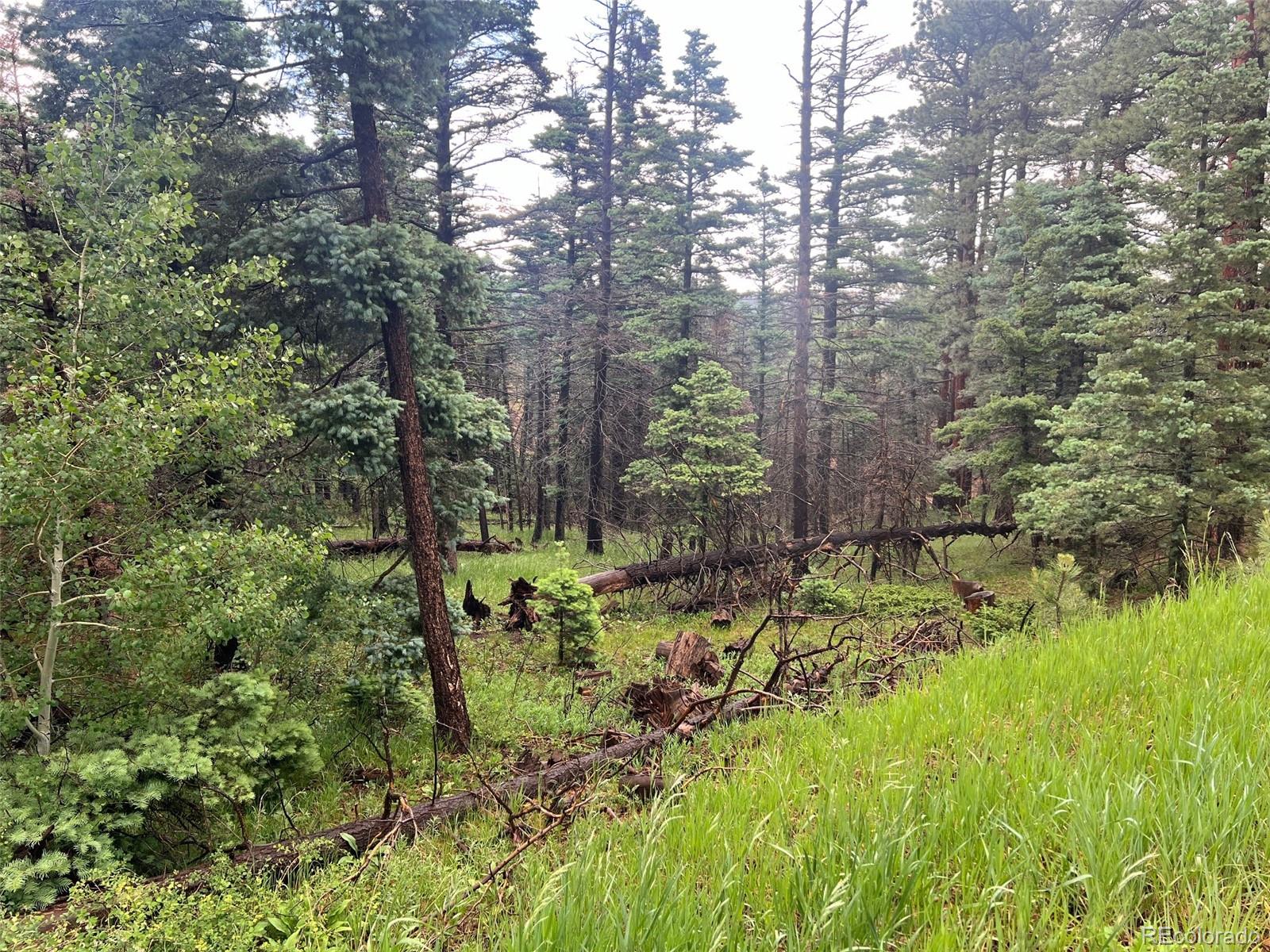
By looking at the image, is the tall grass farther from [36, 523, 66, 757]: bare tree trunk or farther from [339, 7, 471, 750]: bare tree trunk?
[339, 7, 471, 750]: bare tree trunk

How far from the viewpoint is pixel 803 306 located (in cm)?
1750

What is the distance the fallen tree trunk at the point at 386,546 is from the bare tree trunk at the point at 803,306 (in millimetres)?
9356

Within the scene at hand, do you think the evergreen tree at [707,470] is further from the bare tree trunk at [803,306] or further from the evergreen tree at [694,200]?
the evergreen tree at [694,200]

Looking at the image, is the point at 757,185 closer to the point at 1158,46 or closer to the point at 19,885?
the point at 1158,46

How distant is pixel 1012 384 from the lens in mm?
15305

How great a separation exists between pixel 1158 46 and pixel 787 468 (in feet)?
43.5

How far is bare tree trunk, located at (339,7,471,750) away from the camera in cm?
669

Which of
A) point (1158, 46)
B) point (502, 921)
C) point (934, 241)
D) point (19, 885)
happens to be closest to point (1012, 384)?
point (1158, 46)

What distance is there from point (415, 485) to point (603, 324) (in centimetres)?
1328

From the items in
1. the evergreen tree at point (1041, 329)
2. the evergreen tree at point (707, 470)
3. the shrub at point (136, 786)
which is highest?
the evergreen tree at point (1041, 329)

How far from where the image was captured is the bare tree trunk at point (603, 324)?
18.7 metres

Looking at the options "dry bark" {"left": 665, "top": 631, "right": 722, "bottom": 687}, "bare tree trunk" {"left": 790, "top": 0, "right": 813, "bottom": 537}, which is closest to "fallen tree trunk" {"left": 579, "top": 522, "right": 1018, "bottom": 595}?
"bare tree trunk" {"left": 790, "top": 0, "right": 813, "bottom": 537}

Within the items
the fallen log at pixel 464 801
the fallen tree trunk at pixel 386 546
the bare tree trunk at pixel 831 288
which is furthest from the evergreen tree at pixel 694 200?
the fallen log at pixel 464 801

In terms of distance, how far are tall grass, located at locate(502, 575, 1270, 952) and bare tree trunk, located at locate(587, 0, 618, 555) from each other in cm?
1568
